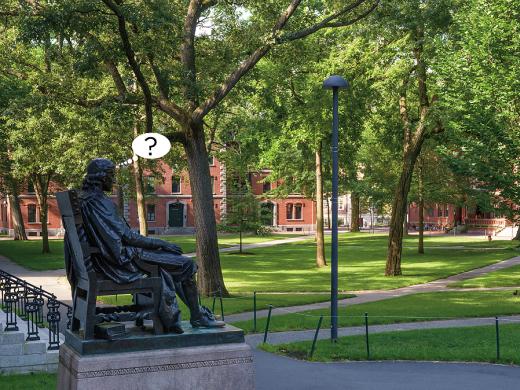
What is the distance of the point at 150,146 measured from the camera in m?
17.6

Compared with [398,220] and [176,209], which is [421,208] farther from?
[176,209]

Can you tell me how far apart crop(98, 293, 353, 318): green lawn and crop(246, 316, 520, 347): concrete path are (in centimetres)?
368

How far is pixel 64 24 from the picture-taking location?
56.5ft

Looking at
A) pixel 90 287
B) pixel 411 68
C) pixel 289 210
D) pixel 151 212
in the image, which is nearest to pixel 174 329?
pixel 90 287

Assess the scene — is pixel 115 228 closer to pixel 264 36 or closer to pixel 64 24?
pixel 64 24

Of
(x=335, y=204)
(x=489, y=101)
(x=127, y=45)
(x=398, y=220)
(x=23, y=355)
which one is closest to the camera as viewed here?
(x=23, y=355)

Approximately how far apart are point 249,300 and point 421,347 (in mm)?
9276

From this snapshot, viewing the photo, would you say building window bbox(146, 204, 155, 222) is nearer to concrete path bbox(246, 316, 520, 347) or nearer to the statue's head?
concrete path bbox(246, 316, 520, 347)

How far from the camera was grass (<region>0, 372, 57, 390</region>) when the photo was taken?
10.3 metres

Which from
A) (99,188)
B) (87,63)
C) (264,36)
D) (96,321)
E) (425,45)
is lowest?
(96,321)

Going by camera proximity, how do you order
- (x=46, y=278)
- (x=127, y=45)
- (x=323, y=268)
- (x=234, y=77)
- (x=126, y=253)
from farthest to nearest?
(x=323, y=268) < (x=46, y=278) < (x=234, y=77) < (x=127, y=45) < (x=126, y=253)

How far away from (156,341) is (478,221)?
79.0 m

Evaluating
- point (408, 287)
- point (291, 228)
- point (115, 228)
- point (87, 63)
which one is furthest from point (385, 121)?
point (291, 228)

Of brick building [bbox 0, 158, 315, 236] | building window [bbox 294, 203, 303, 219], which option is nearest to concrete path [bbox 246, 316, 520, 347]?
brick building [bbox 0, 158, 315, 236]
